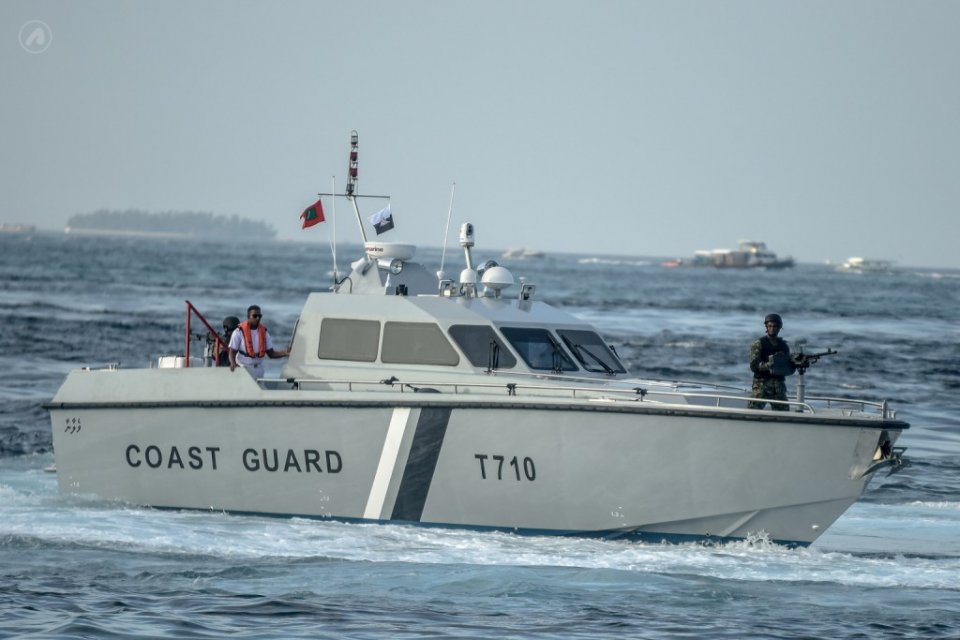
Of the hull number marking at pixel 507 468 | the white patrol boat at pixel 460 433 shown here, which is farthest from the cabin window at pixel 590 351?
the hull number marking at pixel 507 468

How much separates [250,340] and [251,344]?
4 cm

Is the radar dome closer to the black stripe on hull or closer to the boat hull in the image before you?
the boat hull

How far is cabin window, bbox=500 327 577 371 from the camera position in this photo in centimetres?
1427

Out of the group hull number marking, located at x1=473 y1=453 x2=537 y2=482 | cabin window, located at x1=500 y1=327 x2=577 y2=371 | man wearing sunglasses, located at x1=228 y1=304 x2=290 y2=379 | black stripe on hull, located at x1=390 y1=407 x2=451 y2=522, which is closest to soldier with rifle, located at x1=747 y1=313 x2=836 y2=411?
cabin window, located at x1=500 y1=327 x2=577 y2=371

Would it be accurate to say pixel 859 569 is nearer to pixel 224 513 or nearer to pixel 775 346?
pixel 775 346

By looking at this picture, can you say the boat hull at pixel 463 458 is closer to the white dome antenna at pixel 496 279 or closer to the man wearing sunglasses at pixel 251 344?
the man wearing sunglasses at pixel 251 344

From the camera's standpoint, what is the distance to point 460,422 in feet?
43.5

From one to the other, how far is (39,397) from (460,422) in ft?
42.0

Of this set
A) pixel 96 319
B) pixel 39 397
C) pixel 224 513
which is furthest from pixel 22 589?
pixel 96 319

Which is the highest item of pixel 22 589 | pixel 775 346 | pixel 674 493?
pixel 775 346

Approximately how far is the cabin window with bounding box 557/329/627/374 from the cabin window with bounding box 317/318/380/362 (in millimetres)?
1869

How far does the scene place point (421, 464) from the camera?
1345 centimetres

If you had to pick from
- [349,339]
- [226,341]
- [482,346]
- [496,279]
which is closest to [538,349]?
[482,346]

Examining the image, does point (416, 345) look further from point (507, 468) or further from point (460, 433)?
point (507, 468)
